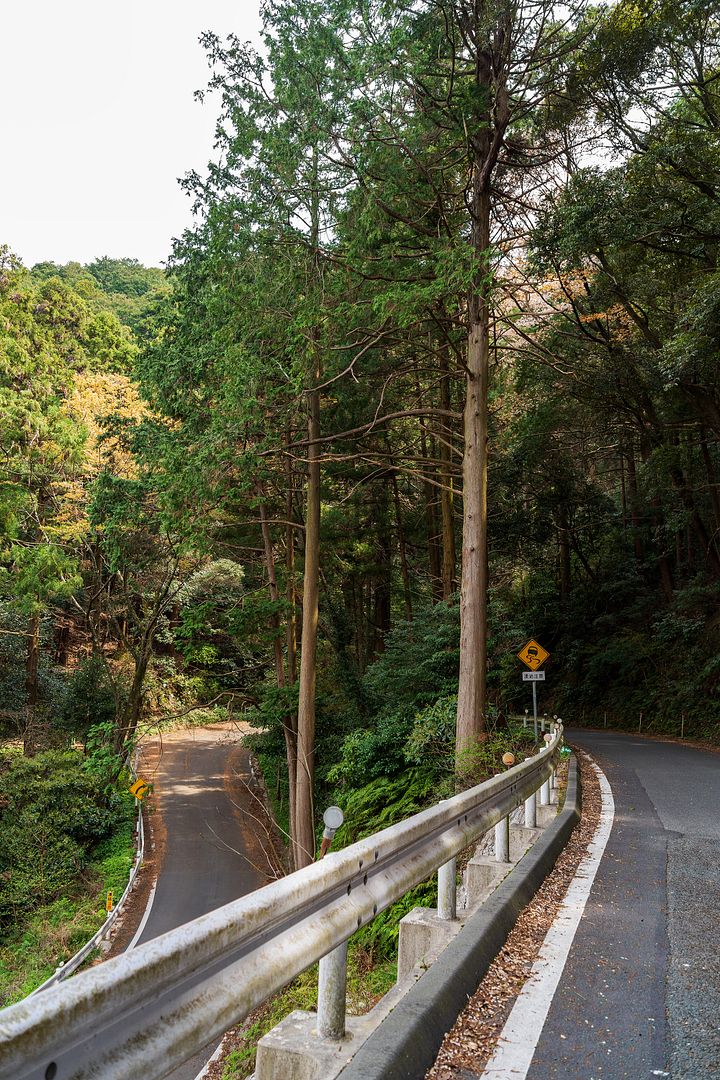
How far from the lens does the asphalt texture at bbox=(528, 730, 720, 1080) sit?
10.6 feet

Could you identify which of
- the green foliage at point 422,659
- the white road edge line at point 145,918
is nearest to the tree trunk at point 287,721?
the green foliage at point 422,659

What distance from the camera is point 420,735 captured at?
46.9 ft

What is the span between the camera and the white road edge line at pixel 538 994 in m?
3.15

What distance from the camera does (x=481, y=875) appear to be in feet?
19.8

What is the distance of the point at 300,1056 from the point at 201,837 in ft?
96.5

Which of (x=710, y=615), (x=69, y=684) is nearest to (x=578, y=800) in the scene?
(x=710, y=615)

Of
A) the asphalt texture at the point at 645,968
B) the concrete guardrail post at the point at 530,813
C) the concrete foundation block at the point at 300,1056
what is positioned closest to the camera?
the concrete foundation block at the point at 300,1056

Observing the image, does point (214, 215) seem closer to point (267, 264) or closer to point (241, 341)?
point (267, 264)

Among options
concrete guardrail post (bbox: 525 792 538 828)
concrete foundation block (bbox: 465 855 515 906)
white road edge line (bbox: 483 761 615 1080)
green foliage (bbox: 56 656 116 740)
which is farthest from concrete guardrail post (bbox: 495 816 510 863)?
green foliage (bbox: 56 656 116 740)

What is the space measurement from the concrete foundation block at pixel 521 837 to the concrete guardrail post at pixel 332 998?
444cm

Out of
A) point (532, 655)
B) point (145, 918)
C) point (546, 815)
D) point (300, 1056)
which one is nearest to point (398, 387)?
point (532, 655)

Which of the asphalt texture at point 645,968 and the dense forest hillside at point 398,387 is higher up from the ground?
the dense forest hillside at point 398,387

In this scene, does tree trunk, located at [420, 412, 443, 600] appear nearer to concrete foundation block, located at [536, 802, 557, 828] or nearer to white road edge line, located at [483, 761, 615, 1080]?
concrete foundation block, located at [536, 802, 557, 828]

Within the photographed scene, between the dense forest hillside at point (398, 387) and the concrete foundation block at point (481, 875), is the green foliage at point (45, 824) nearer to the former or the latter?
the dense forest hillside at point (398, 387)
